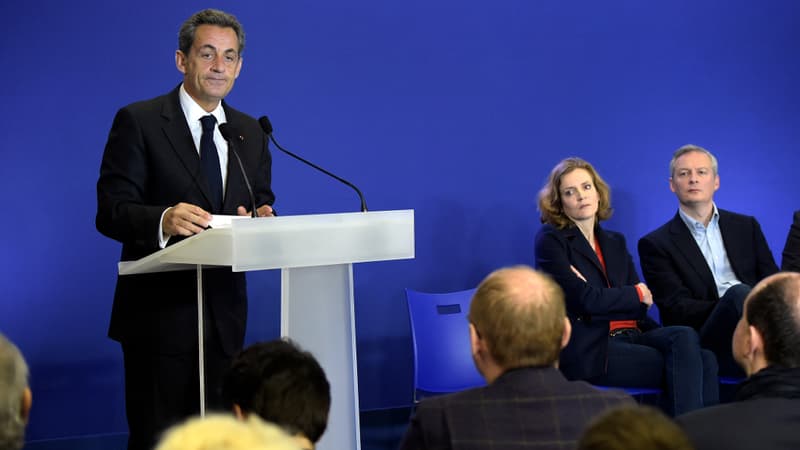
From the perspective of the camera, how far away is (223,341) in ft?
8.79

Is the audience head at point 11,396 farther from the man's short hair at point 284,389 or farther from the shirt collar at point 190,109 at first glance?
the shirt collar at point 190,109

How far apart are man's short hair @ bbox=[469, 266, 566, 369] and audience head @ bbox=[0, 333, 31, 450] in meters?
0.90

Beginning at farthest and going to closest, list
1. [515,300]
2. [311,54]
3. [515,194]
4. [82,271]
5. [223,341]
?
[515,194], [311,54], [82,271], [223,341], [515,300]

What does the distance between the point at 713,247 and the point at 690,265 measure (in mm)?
197

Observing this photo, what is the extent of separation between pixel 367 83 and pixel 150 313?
2.36m

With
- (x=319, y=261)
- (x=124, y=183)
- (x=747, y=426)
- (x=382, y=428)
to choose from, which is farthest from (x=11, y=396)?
(x=382, y=428)

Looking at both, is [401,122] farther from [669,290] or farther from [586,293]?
[669,290]

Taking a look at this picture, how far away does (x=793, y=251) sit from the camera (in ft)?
14.8

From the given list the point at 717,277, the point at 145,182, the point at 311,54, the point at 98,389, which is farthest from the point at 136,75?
the point at 717,277

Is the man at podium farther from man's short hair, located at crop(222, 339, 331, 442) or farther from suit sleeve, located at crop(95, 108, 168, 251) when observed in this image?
man's short hair, located at crop(222, 339, 331, 442)

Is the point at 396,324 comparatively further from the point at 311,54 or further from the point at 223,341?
the point at 223,341

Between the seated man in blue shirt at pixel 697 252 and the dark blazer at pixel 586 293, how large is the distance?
25cm

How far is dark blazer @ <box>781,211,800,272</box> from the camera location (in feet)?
14.7

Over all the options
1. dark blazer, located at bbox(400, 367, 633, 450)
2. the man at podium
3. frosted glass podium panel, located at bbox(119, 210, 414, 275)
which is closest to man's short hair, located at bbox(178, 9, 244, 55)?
the man at podium
